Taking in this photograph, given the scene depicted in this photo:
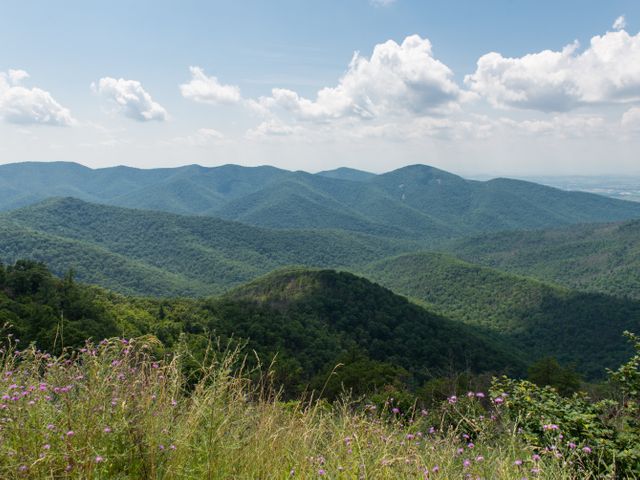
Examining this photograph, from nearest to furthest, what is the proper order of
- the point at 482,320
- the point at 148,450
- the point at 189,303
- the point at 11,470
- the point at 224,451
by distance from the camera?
the point at 11,470
the point at 148,450
the point at 224,451
the point at 189,303
the point at 482,320

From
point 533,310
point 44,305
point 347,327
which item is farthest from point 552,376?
point 533,310

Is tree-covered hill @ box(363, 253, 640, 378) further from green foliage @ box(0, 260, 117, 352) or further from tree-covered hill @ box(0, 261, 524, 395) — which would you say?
green foliage @ box(0, 260, 117, 352)

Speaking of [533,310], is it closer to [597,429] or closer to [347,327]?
[347,327]

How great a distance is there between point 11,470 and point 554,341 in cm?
12593

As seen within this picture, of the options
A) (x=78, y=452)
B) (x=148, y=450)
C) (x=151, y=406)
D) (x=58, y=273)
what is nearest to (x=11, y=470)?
(x=78, y=452)

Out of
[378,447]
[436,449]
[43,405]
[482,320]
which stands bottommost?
[482,320]

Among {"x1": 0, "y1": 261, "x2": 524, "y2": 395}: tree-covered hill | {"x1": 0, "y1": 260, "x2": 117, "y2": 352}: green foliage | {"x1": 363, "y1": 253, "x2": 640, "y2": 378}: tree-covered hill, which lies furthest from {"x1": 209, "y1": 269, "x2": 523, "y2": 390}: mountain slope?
{"x1": 363, "y1": 253, "x2": 640, "y2": 378}: tree-covered hill

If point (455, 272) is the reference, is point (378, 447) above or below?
above

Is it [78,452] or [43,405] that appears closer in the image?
[78,452]

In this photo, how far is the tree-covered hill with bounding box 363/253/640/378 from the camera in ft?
317

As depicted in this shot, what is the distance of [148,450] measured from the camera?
10.5 feet

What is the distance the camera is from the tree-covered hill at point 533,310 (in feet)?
317

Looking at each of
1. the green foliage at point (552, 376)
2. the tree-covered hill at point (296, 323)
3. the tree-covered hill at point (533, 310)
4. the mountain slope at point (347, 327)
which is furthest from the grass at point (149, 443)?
the tree-covered hill at point (533, 310)

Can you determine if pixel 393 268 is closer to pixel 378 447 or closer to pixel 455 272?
pixel 455 272
